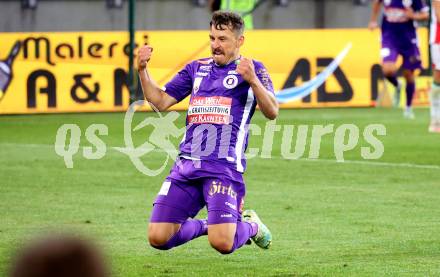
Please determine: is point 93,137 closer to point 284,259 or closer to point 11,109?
point 11,109

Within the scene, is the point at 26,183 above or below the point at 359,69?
above

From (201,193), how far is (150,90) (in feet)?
2.34

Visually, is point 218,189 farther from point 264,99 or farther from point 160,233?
point 264,99

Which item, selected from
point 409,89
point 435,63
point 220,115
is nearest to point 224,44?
point 220,115

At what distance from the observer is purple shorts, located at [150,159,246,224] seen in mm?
6086

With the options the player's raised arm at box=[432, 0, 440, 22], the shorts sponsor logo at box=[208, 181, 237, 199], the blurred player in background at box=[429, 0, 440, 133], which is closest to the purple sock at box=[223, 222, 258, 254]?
the shorts sponsor logo at box=[208, 181, 237, 199]

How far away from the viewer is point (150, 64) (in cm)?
2011

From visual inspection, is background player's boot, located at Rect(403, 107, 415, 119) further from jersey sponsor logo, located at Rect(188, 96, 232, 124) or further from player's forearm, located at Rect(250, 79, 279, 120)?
player's forearm, located at Rect(250, 79, 279, 120)

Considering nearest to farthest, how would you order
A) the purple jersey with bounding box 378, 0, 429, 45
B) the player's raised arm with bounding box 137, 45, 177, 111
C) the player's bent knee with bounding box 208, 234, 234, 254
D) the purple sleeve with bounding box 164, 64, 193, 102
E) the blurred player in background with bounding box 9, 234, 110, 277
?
1. the blurred player in background with bounding box 9, 234, 110, 277
2. the player's bent knee with bounding box 208, 234, 234, 254
3. the player's raised arm with bounding box 137, 45, 177, 111
4. the purple sleeve with bounding box 164, 64, 193, 102
5. the purple jersey with bounding box 378, 0, 429, 45

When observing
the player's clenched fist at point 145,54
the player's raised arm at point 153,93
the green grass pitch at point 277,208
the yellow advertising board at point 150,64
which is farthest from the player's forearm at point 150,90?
the yellow advertising board at point 150,64

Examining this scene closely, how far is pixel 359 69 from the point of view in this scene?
2117 cm

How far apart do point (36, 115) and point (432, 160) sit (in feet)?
27.5

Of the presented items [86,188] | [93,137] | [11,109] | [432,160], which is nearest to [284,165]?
[432,160]

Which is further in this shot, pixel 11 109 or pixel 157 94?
pixel 11 109
